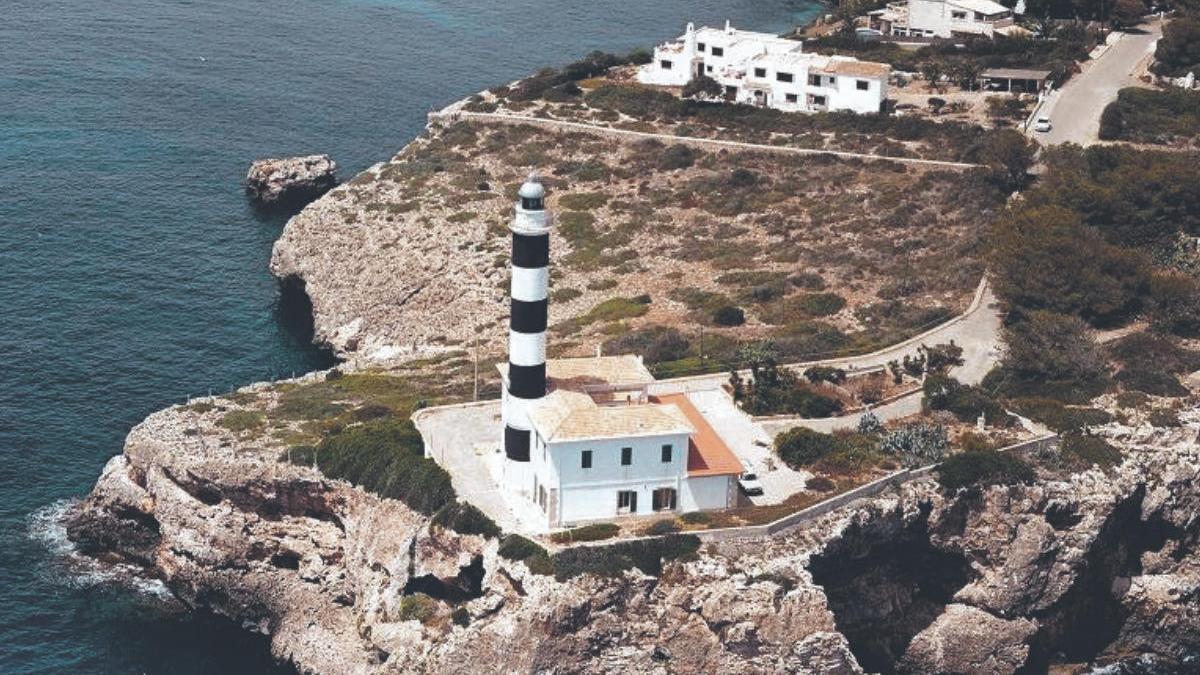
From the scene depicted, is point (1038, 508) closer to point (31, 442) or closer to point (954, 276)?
point (954, 276)

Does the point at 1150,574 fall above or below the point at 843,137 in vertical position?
below

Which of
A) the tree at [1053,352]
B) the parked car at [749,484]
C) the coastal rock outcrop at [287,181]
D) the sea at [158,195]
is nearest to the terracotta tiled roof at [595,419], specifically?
the parked car at [749,484]

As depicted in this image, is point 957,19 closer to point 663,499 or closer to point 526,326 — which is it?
point 526,326

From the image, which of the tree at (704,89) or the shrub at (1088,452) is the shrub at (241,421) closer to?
the shrub at (1088,452)

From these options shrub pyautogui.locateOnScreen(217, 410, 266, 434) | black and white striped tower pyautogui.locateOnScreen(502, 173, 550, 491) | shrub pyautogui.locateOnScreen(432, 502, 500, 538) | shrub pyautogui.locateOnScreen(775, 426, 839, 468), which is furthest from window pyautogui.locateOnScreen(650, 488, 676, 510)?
shrub pyautogui.locateOnScreen(217, 410, 266, 434)

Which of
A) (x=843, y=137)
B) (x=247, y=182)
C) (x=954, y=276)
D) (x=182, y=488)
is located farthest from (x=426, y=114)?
(x=182, y=488)

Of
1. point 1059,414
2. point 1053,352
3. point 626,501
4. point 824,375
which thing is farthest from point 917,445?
point 626,501
